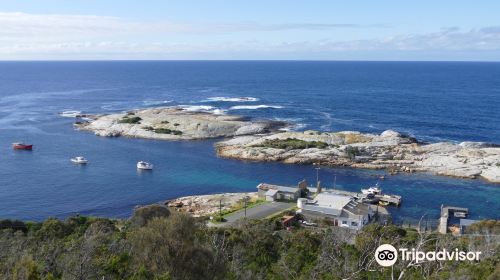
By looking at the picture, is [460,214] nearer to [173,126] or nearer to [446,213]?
[446,213]

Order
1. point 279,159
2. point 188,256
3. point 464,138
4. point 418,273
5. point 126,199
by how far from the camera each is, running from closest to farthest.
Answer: point 188,256 → point 418,273 → point 126,199 → point 279,159 → point 464,138

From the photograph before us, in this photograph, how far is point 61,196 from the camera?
2450 inches

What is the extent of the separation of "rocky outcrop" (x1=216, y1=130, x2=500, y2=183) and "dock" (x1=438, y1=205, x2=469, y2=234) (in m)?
16.4

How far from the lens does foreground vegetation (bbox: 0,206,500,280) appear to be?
21359 mm

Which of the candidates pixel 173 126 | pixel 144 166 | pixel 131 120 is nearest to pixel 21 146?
pixel 131 120

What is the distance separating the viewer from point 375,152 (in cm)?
8144

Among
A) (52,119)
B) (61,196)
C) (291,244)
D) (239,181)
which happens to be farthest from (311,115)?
(291,244)

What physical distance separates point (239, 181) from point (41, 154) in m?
37.2

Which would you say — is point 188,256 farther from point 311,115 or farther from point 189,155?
point 311,115

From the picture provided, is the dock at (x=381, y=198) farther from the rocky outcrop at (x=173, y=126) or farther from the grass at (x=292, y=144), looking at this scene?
the rocky outcrop at (x=173, y=126)

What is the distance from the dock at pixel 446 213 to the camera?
5056 cm

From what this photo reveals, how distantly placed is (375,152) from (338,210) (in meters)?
32.4

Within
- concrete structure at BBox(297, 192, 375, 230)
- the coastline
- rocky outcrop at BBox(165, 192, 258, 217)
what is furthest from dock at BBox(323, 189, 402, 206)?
the coastline

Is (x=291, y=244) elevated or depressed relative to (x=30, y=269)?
Answer: depressed
